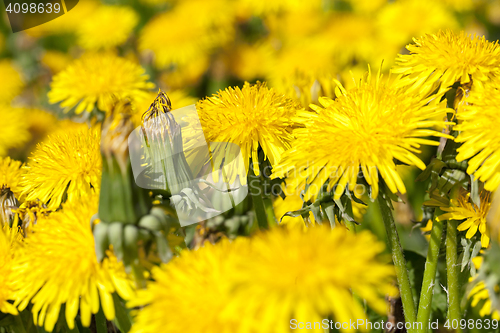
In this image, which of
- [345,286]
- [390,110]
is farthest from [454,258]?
[345,286]

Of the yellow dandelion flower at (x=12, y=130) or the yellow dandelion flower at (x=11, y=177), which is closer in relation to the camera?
the yellow dandelion flower at (x=11, y=177)

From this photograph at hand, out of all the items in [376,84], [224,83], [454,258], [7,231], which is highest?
[224,83]

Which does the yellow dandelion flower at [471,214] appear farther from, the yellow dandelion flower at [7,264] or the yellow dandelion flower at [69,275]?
the yellow dandelion flower at [7,264]

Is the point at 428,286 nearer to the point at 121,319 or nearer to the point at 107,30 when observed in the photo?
the point at 121,319

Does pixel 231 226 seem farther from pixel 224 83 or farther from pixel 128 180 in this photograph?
pixel 224 83

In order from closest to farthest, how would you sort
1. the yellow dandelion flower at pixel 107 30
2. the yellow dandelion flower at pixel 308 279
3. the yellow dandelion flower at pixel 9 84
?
the yellow dandelion flower at pixel 308 279 → the yellow dandelion flower at pixel 9 84 → the yellow dandelion flower at pixel 107 30

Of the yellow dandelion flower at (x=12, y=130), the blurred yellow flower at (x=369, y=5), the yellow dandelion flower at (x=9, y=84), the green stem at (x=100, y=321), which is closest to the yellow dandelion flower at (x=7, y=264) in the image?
the green stem at (x=100, y=321)

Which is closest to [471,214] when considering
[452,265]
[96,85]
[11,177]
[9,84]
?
[452,265]
